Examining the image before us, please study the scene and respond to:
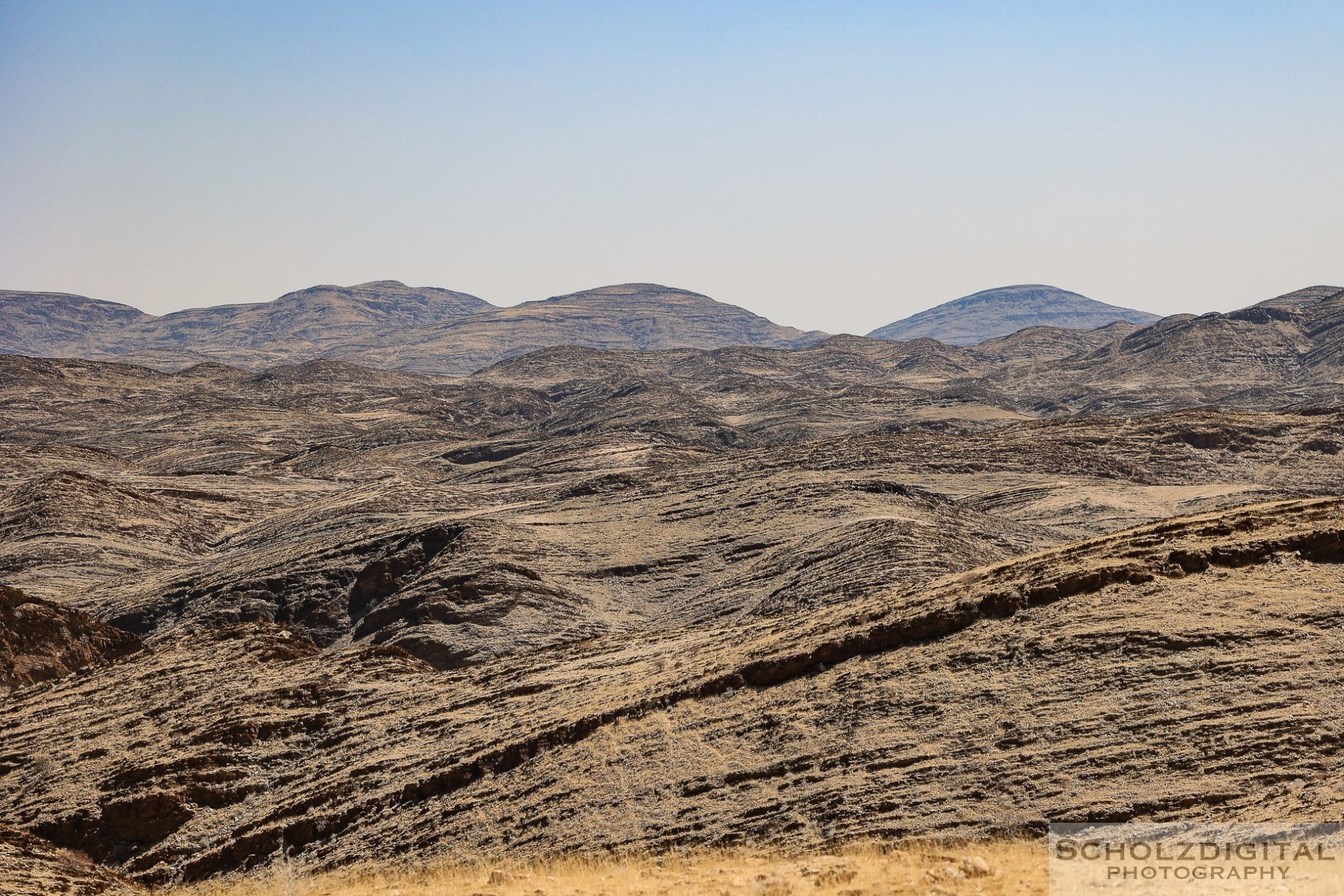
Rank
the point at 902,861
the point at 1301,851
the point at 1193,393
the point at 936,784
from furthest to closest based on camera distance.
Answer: the point at 1193,393 → the point at 936,784 → the point at 902,861 → the point at 1301,851

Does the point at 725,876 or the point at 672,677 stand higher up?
the point at 672,677

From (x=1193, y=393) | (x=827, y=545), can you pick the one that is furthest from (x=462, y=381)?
(x=827, y=545)

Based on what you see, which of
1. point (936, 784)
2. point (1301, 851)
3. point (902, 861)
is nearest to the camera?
point (1301, 851)

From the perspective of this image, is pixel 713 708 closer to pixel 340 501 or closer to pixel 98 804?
pixel 98 804

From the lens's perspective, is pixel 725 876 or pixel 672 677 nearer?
pixel 725 876

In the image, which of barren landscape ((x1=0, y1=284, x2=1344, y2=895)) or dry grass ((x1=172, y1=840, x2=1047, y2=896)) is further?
barren landscape ((x1=0, y1=284, x2=1344, y2=895))

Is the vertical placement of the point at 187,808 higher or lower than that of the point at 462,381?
lower

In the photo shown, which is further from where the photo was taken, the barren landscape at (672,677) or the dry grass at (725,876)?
the barren landscape at (672,677)

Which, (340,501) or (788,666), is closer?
(788,666)
